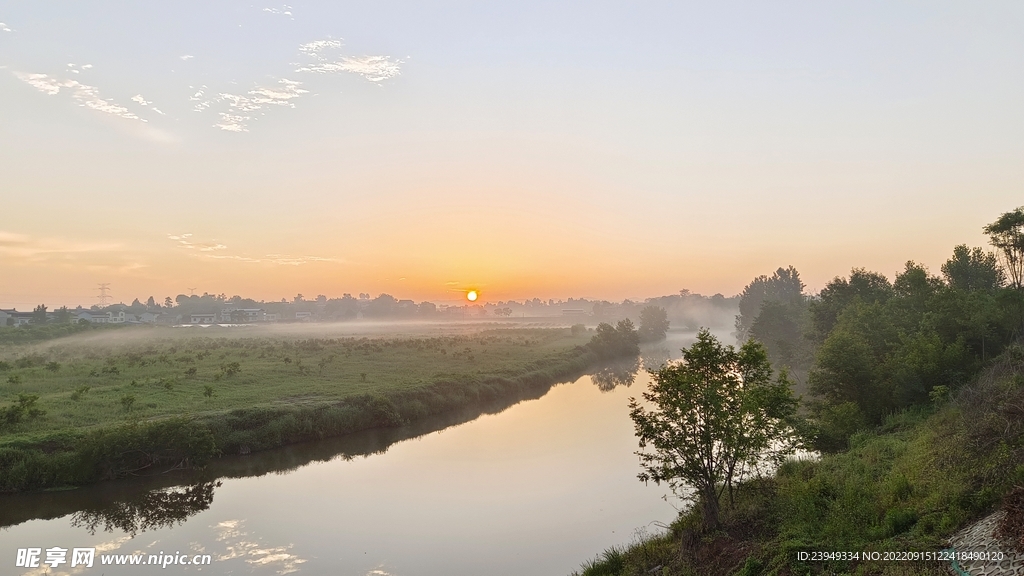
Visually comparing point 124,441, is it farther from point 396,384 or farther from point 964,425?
point 964,425

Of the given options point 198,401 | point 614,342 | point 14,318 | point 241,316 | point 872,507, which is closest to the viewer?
point 872,507

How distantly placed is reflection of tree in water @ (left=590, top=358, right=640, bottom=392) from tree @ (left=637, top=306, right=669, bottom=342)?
37031 mm

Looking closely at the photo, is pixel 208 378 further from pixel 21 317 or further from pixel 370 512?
pixel 21 317

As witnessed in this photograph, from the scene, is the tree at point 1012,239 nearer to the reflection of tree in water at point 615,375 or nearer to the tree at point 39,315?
the reflection of tree in water at point 615,375

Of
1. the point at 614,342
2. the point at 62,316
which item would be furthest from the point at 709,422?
the point at 62,316

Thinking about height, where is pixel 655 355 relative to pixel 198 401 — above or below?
below

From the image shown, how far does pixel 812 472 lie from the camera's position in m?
18.1

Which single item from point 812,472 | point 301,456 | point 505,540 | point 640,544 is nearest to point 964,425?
point 812,472

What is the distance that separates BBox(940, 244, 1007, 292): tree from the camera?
40.2 m

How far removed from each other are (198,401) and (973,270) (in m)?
57.9

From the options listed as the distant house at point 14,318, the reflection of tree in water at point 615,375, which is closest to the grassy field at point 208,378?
the reflection of tree in water at point 615,375

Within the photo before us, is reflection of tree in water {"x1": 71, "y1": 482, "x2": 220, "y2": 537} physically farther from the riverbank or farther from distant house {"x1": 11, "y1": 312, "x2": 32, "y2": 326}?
distant house {"x1": 11, "y1": 312, "x2": 32, "y2": 326}

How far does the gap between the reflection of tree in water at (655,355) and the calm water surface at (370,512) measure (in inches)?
1905

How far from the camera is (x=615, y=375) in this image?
6800cm
